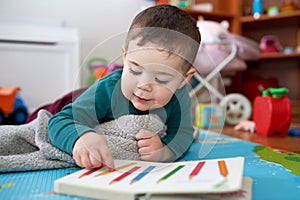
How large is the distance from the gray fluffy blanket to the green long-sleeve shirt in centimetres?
2

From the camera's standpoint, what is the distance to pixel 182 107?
0.80 meters

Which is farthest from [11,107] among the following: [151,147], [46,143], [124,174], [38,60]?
[124,174]

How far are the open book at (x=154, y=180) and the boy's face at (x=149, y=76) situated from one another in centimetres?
13

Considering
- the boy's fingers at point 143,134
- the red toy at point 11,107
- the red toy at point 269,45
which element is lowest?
the red toy at point 11,107

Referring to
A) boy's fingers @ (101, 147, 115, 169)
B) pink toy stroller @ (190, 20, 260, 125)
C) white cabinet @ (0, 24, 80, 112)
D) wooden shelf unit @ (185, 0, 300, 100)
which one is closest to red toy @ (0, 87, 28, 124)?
white cabinet @ (0, 24, 80, 112)

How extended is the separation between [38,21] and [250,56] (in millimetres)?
1165

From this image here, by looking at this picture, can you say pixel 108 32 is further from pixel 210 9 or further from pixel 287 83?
pixel 287 83

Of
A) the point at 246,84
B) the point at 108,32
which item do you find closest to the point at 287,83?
the point at 246,84

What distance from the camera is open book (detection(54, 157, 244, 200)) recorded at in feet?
1.46

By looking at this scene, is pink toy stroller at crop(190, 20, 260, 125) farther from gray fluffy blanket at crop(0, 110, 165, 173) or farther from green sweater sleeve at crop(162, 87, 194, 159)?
gray fluffy blanket at crop(0, 110, 165, 173)

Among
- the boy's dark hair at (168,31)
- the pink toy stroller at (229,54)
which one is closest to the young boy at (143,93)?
the boy's dark hair at (168,31)

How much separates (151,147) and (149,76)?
173 millimetres

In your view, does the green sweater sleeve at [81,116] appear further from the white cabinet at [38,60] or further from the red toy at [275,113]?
the white cabinet at [38,60]

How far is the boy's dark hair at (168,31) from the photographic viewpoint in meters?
0.60
